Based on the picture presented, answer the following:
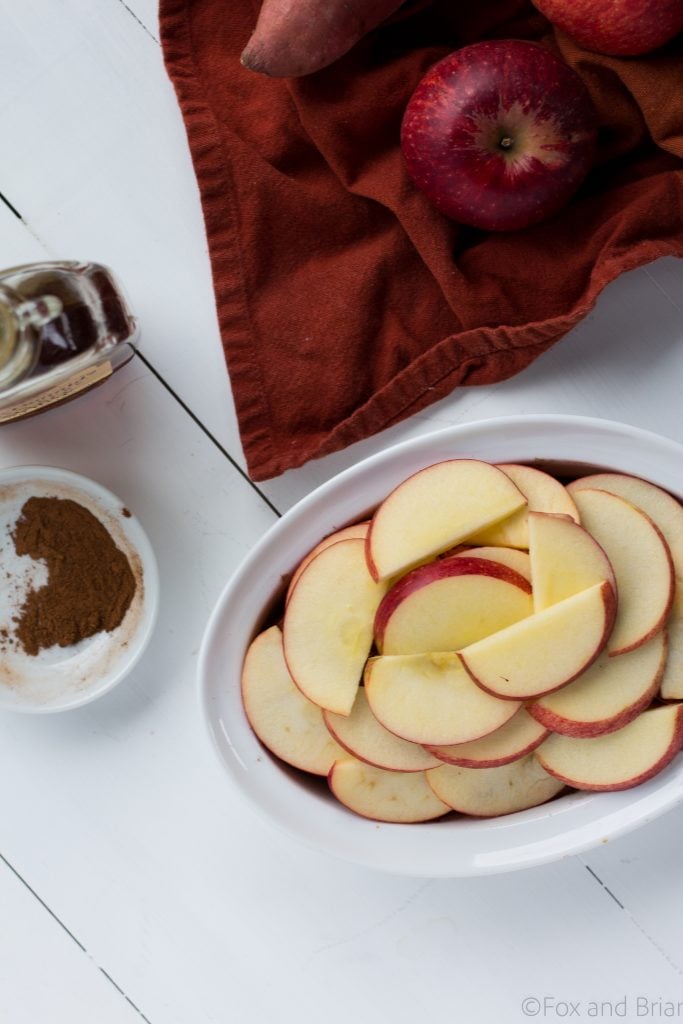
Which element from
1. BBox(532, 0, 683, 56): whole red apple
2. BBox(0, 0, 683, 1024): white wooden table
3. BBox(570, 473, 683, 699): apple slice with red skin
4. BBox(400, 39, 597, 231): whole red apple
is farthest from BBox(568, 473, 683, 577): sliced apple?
BBox(532, 0, 683, 56): whole red apple

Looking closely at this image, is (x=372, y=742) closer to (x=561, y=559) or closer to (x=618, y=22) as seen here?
(x=561, y=559)

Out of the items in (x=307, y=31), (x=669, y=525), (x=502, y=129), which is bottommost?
(x=669, y=525)

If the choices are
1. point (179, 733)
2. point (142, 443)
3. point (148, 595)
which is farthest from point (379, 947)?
point (142, 443)

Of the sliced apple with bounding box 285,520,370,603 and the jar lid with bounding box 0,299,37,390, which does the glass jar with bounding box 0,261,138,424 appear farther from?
the sliced apple with bounding box 285,520,370,603

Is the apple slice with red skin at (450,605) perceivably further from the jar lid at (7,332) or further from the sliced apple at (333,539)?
the jar lid at (7,332)

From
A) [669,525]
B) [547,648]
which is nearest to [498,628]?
[547,648]

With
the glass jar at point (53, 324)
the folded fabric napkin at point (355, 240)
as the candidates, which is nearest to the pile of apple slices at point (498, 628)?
the folded fabric napkin at point (355, 240)

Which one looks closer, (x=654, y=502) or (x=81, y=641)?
(x=654, y=502)
